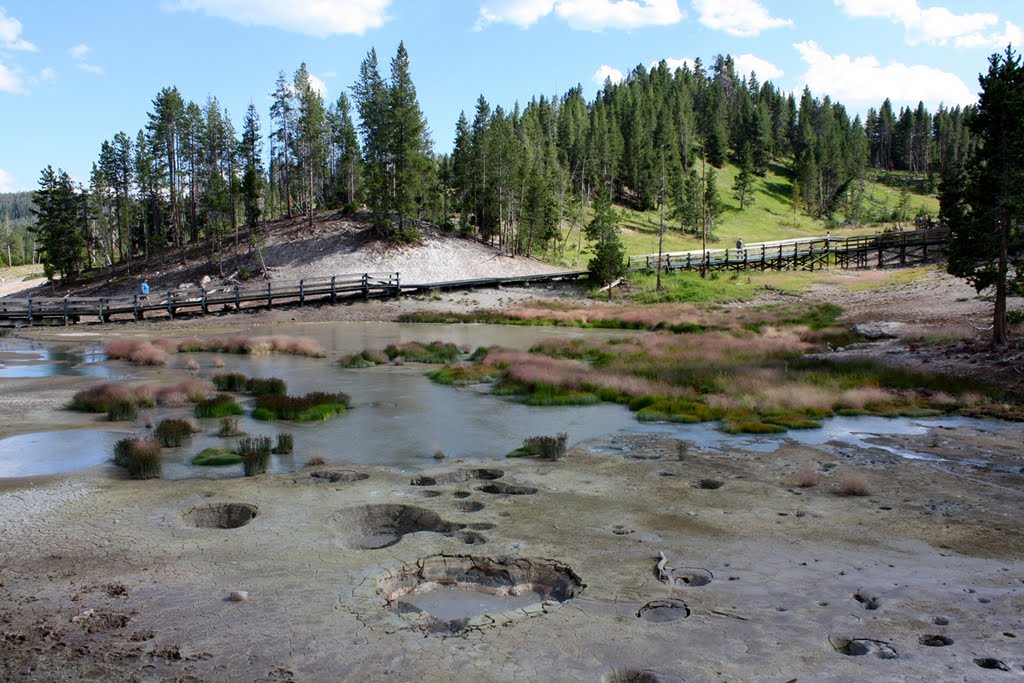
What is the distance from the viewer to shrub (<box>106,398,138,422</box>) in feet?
65.7

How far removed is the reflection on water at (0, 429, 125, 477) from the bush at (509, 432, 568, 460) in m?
8.97

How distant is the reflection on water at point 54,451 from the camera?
1489 cm

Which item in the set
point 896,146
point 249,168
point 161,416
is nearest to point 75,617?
point 161,416

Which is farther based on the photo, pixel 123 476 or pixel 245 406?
pixel 245 406

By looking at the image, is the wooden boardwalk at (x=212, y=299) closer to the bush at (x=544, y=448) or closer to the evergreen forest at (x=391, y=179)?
the evergreen forest at (x=391, y=179)

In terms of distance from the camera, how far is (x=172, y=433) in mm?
16984

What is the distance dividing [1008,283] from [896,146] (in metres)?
196

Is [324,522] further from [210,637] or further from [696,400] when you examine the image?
[696,400]

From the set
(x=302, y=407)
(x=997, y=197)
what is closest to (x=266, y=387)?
(x=302, y=407)

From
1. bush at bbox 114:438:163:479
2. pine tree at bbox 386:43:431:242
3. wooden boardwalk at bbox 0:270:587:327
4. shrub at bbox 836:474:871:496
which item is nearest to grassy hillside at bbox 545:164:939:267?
pine tree at bbox 386:43:431:242

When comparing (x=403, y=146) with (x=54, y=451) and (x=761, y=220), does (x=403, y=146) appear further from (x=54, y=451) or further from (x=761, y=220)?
(x=761, y=220)

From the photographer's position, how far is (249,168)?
3199 inches

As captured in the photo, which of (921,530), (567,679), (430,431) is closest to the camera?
(567,679)

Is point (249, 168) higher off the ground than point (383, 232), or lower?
higher
